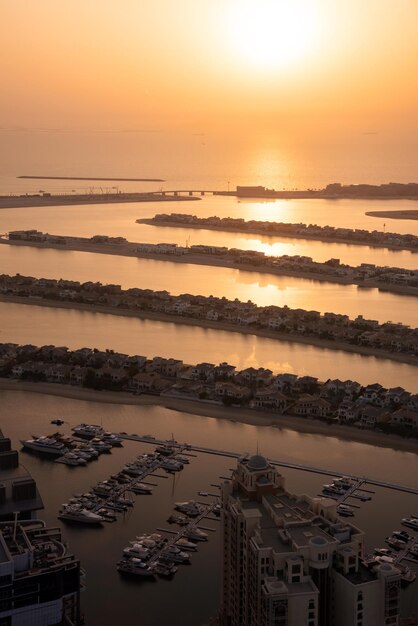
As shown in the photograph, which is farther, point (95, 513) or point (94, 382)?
point (94, 382)

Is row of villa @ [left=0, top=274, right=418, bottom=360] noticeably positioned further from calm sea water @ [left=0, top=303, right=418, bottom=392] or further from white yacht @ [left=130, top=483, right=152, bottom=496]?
white yacht @ [left=130, top=483, right=152, bottom=496]

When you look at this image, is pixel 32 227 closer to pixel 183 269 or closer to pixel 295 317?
pixel 183 269

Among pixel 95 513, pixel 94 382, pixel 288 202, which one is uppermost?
pixel 288 202

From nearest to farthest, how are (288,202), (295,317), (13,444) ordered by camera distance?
1. (13,444)
2. (295,317)
3. (288,202)

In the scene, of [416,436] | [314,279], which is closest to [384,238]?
[314,279]

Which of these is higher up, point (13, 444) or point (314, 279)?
point (314, 279)

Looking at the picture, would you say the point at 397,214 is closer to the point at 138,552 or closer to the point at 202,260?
the point at 202,260

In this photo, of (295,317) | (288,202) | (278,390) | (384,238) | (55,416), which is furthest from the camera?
(288,202)
